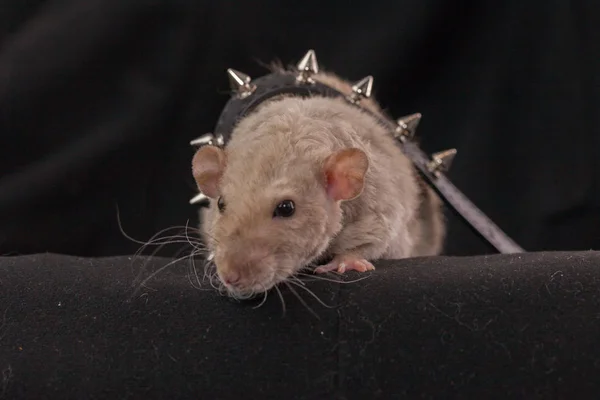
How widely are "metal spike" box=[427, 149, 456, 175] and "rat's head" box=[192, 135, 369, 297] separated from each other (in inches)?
19.4

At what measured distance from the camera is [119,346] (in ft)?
3.53

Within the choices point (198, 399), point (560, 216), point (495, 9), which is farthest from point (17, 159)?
point (560, 216)

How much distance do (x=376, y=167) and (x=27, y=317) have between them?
75 centimetres

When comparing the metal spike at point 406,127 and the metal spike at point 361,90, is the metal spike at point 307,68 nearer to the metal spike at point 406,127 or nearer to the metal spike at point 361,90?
the metal spike at point 361,90

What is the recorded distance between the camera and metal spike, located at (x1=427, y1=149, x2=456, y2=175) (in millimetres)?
1722

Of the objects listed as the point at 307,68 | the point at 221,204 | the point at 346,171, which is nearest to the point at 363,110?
the point at 307,68

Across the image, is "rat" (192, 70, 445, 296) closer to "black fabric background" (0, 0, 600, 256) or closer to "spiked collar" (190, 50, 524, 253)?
"spiked collar" (190, 50, 524, 253)

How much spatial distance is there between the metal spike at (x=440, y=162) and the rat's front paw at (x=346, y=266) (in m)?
0.49

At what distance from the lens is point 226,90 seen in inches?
87.1

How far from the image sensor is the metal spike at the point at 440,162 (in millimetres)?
1722

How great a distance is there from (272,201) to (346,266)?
0.23 metres

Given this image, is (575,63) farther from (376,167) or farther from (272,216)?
(272,216)

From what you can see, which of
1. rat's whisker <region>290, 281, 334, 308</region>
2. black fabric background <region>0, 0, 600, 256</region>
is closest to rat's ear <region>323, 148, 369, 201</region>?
rat's whisker <region>290, 281, 334, 308</region>

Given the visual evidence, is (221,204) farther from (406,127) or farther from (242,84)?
(406,127)
